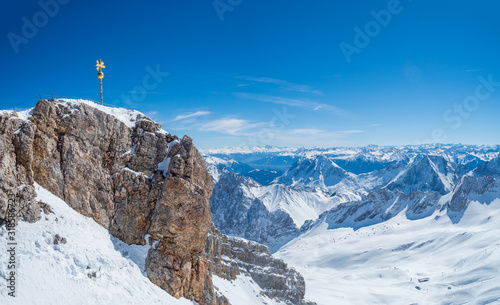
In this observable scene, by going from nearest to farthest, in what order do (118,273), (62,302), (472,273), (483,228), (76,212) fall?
(62,302) → (118,273) → (76,212) → (472,273) → (483,228)

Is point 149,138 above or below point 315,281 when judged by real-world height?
above

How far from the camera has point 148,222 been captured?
41438 mm

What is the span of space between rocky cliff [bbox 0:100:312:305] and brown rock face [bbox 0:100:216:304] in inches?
4.0

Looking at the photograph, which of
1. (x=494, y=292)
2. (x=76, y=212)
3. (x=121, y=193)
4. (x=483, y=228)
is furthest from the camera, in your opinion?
(x=483, y=228)

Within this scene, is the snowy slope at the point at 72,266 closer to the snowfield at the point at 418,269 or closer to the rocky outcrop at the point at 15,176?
the rocky outcrop at the point at 15,176

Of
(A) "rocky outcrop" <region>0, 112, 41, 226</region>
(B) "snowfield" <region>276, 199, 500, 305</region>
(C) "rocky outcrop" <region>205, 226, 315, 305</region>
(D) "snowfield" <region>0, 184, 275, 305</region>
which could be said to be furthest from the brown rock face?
(B) "snowfield" <region>276, 199, 500, 305</region>

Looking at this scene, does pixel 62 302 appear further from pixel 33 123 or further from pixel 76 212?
pixel 33 123

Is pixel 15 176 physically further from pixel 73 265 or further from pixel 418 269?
pixel 418 269

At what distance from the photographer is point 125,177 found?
135 feet

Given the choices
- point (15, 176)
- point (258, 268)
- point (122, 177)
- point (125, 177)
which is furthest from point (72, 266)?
point (258, 268)

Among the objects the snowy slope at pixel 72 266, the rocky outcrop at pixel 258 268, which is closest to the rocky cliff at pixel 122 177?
the snowy slope at pixel 72 266

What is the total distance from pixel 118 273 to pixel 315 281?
415 ft

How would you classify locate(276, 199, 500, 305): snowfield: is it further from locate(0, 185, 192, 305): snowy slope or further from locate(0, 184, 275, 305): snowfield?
locate(0, 185, 192, 305): snowy slope

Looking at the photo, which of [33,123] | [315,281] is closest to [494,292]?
[315,281]
